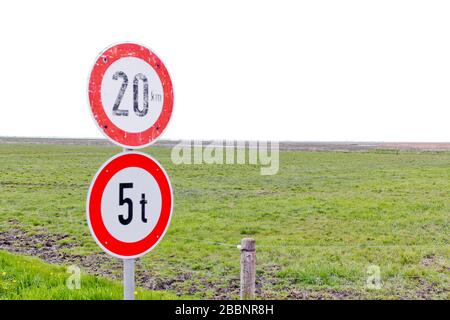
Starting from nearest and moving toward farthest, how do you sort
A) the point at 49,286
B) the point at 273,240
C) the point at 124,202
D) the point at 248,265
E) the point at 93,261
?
1. the point at 124,202
2. the point at 248,265
3. the point at 49,286
4. the point at 93,261
5. the point at 273,240

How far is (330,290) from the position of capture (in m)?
6.48

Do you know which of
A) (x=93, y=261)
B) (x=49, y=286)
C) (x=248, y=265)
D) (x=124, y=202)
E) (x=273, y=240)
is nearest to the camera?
(x=124, y=202)

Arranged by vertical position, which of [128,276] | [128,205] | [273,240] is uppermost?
[128,205]

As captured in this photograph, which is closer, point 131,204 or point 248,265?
point 131,204

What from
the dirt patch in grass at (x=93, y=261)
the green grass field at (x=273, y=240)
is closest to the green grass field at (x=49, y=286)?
the green grass field at (x=273, y=240)

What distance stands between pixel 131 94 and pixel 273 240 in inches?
317

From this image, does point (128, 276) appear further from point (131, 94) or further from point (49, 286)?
point (49, 286)

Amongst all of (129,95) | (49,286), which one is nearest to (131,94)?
(129,95)

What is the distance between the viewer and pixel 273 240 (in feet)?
33.4

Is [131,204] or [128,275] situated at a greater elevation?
[131,204]

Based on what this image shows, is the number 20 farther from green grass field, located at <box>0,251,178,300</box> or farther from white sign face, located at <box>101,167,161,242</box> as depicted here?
green grass field, located at <box>0,251,178,300</box>

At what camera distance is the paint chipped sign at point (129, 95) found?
8.57 ft
